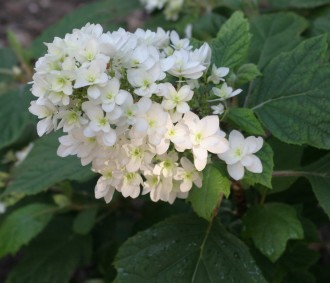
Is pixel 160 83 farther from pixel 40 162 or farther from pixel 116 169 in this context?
pixel 40 162

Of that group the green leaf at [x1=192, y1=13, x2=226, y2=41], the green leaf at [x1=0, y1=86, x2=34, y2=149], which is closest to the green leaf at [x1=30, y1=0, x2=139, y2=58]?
the green leaf at [x1=0, y1=86, x2=34, y2=149]

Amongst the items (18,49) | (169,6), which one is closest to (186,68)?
(169,6)

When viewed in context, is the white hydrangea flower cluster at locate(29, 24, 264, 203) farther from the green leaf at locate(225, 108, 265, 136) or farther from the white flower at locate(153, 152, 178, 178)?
the green leaf at locate(225, 108, 265, 136)

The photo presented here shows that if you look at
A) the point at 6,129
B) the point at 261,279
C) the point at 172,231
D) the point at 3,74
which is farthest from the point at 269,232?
the point at 3,74

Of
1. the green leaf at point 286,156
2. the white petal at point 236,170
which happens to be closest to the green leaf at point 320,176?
the green leaf at point 286,156

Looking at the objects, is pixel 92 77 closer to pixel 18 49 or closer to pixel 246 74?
pixel 246 74
